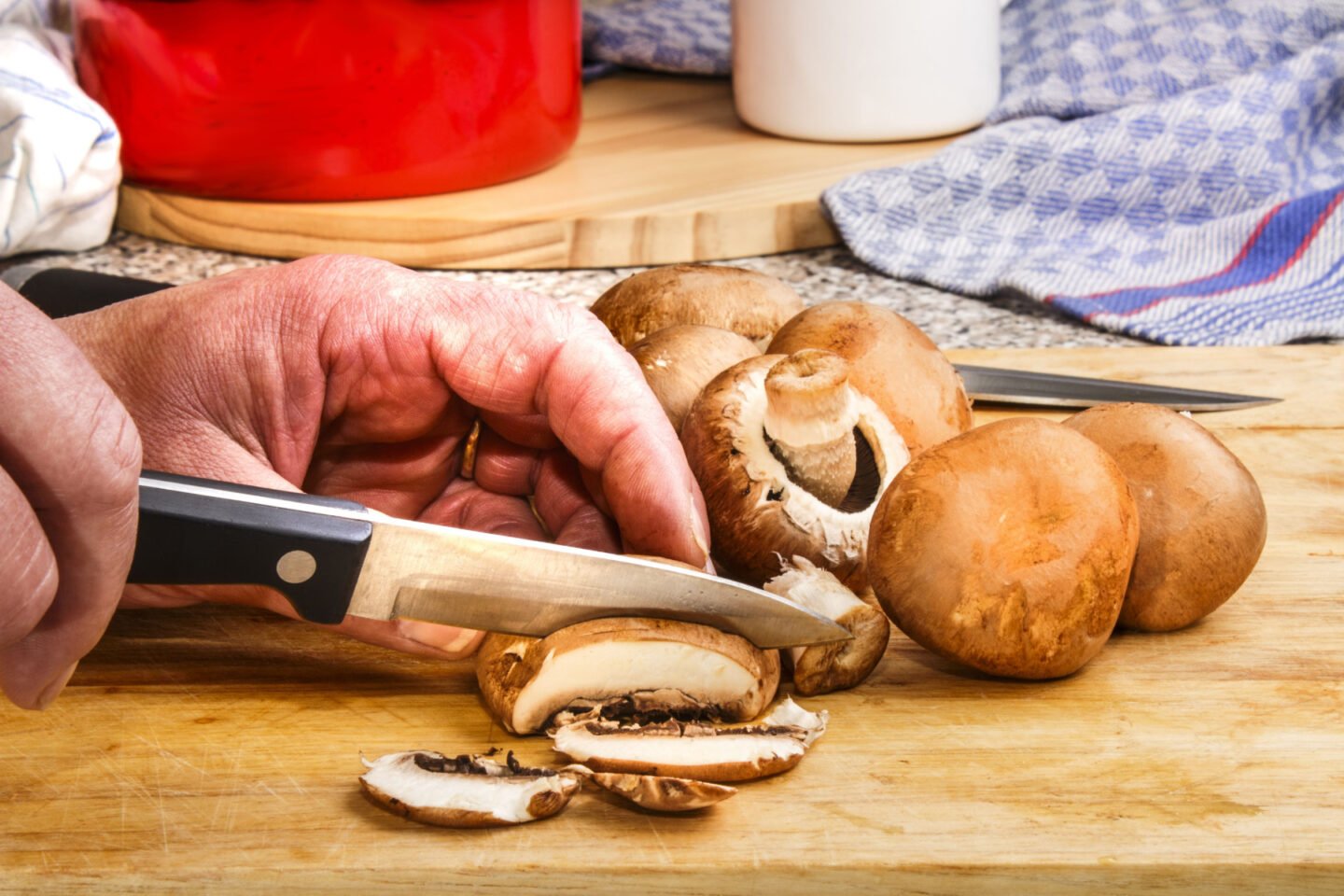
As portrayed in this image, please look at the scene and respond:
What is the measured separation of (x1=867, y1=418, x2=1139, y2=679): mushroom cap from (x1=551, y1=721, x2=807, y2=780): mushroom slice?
136 mm

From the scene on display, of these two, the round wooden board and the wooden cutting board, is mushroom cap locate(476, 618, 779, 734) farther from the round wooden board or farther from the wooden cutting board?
the round wooden board

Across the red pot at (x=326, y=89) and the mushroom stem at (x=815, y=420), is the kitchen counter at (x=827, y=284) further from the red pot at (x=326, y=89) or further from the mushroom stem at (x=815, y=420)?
the mushroom stem at (x=815, y=420)

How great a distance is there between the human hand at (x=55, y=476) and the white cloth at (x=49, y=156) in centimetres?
128

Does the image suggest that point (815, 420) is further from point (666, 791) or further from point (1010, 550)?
point (666, 791)

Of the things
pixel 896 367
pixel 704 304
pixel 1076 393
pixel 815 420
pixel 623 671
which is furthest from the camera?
pixel 1076 393

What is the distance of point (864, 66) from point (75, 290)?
125cm

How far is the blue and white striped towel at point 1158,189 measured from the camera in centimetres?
183

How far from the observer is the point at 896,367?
116cm

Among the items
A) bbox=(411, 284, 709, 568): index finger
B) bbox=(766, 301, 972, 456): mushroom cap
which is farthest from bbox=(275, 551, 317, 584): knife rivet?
bbox=(766, 301, 972, 456): mushroom cap

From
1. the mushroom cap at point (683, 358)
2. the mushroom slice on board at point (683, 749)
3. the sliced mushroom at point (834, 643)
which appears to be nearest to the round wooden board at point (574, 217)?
the mushroom cap at point (683, 358)

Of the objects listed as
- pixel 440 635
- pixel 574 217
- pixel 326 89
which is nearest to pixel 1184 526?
pixel 440 635

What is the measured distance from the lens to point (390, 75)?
1847 mm

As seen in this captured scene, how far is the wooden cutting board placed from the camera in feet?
2.69

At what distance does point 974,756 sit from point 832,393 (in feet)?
0.91
